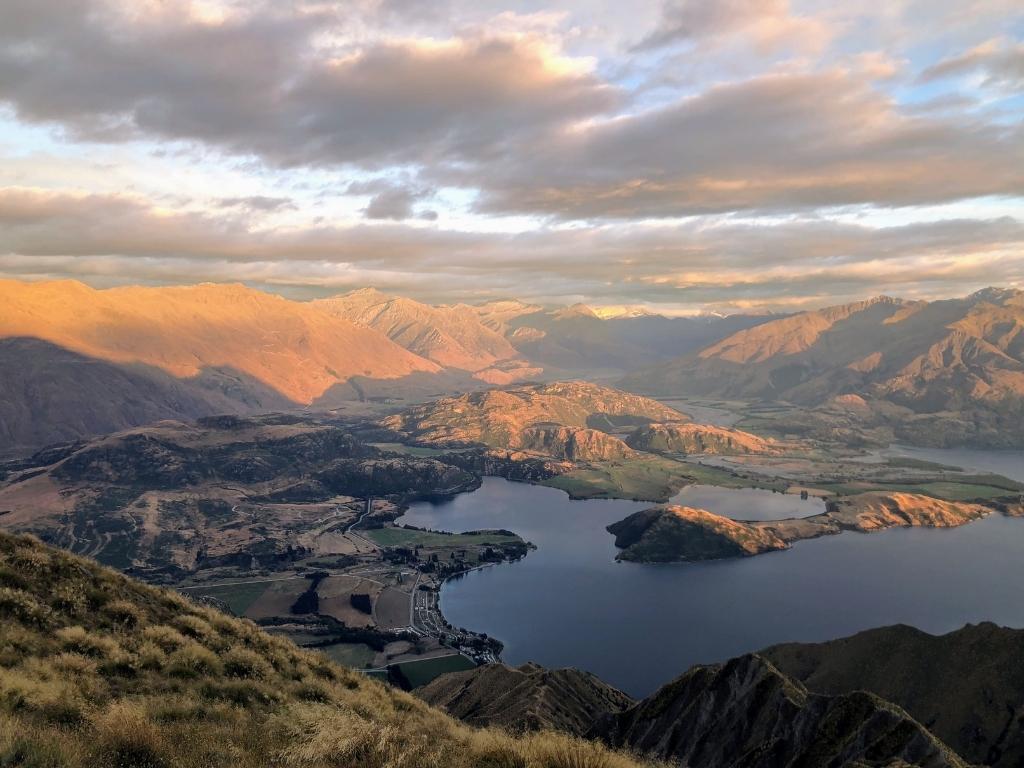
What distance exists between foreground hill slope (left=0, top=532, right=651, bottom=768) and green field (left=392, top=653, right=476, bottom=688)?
367 ft

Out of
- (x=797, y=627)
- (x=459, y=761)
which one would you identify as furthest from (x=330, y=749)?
(x=797, y=627)

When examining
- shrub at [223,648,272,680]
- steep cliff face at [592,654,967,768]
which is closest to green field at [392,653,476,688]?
steep cliff face at [592,654,967,768]

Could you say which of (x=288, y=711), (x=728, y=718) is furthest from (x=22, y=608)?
(x=728, y=718)

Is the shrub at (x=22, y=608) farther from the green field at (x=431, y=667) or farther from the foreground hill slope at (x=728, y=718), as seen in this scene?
the green field at (x=431, y=667)

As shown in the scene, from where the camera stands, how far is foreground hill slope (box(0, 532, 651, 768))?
17.6 m

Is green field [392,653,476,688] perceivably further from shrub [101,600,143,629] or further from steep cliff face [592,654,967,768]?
shrub [101,600,143,629]

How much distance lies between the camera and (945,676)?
260 feet

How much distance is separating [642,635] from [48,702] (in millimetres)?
165912

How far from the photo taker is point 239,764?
17.4 meters

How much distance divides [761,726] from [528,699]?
84.8 ft

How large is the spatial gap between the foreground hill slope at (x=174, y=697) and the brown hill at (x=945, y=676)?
195 ft

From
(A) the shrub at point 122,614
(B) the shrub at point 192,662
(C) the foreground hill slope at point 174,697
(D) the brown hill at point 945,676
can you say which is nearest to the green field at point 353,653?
(D) the brown hill at point 945,676

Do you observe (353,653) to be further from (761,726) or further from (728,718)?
(761,726)

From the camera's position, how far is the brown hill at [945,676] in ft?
214
